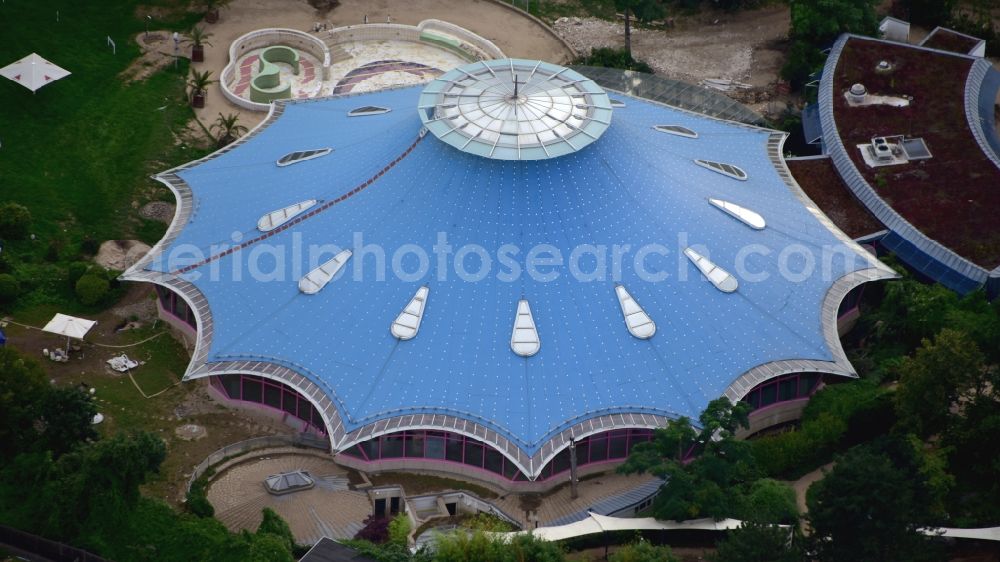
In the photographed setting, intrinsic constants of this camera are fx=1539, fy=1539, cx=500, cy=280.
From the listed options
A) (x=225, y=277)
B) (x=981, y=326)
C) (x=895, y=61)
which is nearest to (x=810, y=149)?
(x=895, y=61)

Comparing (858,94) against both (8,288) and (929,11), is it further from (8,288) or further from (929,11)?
(8,288)

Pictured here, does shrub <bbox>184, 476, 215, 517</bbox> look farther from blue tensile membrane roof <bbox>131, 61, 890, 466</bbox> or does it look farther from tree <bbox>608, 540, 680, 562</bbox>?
tree <bbox>608, 540, 680, 562</bbox>

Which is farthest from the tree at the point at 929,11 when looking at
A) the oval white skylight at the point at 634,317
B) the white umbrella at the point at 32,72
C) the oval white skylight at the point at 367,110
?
the white umbrella at the point at 32,72

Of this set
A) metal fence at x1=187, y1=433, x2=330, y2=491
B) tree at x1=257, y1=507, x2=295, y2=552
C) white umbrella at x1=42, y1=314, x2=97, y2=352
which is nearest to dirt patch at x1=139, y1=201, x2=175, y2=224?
white umbrella at x1=42, y1=314, x2=97, y2=352

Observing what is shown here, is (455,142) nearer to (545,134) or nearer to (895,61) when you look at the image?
(545,134)

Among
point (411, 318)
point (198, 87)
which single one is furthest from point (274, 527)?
point (198, 87)

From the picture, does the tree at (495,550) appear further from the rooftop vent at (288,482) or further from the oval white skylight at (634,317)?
the oval white skylight at (634,317)
